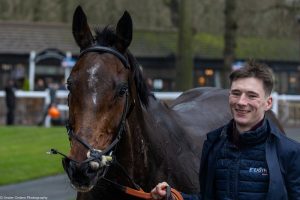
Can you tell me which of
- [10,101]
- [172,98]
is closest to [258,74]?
[172,98]

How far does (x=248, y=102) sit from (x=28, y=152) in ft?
35.5

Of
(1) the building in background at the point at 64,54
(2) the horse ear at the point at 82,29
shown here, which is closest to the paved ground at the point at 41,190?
(2) the horse ear at the point at 82,29

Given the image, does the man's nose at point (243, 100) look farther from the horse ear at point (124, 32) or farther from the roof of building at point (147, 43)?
the roof of building at point (147, 43)

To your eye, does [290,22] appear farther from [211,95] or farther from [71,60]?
[211,95]

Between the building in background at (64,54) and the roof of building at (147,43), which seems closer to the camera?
the building in background at (64,54)

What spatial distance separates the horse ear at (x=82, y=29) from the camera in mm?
4160

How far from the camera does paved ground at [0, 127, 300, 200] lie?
356 inches

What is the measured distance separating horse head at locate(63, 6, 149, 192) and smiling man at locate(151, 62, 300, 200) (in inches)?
28.6

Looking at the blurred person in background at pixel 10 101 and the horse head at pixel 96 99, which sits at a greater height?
the horse head at pixel 96 99

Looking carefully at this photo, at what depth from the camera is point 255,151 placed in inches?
133

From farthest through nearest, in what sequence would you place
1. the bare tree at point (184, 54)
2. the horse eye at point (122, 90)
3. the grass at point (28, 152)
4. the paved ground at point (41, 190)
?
the bare tree at point (184, 54)
the grass at point (28, 152)
the paved ground at point (41, 190)
the horse eye at point (122, 90)

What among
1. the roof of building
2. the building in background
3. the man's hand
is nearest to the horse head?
the man's hand

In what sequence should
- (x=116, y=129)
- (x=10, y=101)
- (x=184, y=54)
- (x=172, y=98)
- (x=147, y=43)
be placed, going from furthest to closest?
1. (x=147, y=43)
2. (x=184, y=54)
3. (x=172, y=98)
4. (x=10, y=101)
5. (x=116, y=129)

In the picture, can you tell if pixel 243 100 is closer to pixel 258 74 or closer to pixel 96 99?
pixel 258 74
